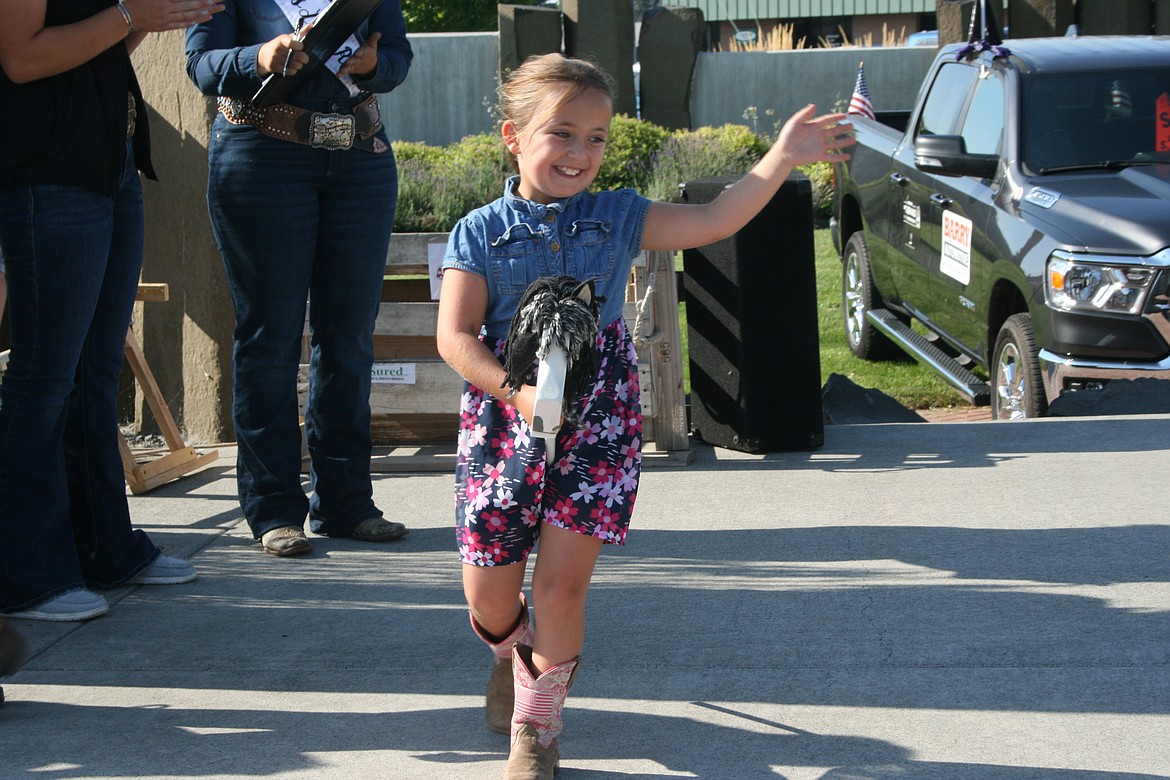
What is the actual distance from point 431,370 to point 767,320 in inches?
59.2

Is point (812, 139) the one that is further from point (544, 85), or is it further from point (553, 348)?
point (553, 348)

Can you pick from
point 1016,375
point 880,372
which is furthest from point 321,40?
point 880,372

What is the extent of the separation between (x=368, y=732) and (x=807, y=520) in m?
2.12

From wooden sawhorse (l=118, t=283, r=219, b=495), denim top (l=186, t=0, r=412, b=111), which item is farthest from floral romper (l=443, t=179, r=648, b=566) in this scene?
wooden sawhorse (l=118, t=283, r=219, b=495)

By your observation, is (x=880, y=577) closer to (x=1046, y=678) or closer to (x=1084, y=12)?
(x=1046, y=678)

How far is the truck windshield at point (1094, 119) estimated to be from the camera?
6758 mm

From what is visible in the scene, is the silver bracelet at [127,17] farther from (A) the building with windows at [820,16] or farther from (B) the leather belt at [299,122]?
(A) the building with windows at [820,16]

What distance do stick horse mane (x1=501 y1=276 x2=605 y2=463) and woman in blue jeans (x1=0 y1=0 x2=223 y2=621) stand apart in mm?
1592

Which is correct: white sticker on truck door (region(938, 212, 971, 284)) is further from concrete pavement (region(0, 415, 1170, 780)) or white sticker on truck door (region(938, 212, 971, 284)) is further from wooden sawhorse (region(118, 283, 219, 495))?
wooden sawhorse (region(118, 283, 219, 495))

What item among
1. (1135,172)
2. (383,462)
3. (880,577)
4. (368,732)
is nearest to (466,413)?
(368,732)

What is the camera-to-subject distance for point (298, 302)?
4.63 meters

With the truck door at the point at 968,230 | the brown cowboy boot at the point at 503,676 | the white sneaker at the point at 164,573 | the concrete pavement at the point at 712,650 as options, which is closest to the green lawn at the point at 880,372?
the truck door at the point at 968,230


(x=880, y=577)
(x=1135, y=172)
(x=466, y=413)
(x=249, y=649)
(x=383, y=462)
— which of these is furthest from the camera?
(x=1135, y=172)

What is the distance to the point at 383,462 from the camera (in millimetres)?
5973
